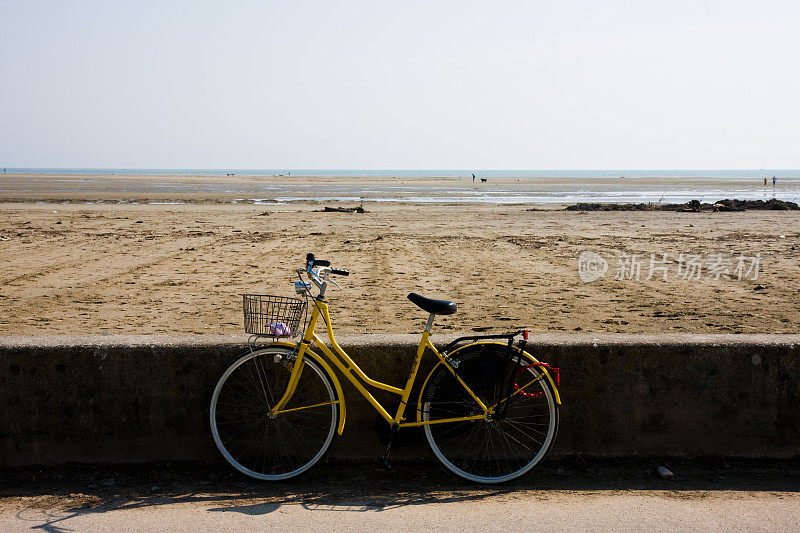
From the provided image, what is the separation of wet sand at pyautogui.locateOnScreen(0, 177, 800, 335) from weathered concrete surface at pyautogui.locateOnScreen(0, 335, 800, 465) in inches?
141

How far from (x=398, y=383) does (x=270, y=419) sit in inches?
32.9

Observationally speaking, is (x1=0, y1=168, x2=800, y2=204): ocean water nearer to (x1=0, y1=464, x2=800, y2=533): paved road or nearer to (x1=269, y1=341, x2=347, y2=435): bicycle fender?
(x1=0, y1=464, x2=800, y2=533): paved road

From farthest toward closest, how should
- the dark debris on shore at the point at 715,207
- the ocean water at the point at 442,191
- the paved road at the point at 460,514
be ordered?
1. the ocean water at the point at 442,191
2. the dark debris on shore at the point at 715,207
3. the paved road at the point at 460,514

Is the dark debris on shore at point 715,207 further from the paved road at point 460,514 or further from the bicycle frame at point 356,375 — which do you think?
the bicycle frame at point 356,375

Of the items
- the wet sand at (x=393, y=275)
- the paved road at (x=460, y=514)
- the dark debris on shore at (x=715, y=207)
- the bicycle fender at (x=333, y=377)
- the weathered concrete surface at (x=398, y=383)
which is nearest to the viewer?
the paved road at (x=460, y=514)

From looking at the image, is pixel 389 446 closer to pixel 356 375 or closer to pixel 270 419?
pixel 356 375

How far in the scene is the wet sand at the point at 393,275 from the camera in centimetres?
881

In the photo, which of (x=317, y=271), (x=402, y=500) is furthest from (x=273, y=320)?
(x=402, y=500)

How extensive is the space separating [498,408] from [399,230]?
1709 centimetres

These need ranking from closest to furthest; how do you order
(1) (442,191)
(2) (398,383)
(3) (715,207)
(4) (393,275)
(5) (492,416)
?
(5) (492,416) < (2) (398,383) < (4) (393,275) < (3) (715,207) < (1) (442,191)

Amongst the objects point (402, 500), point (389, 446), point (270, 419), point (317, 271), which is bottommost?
point (402, 500)

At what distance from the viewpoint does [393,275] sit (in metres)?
12.4

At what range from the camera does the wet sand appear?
8812 millimetres

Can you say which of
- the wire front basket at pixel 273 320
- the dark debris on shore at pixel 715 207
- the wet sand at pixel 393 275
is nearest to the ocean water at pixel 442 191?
the dark debris on shore at pixel 715 207
